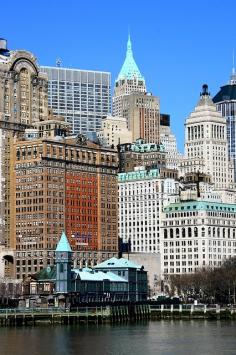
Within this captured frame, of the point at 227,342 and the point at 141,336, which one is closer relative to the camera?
the point at 227,342

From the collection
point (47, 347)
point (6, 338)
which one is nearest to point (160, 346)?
point (47, 347)

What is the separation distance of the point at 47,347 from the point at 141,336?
26.4 meters

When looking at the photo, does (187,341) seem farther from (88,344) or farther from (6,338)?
(6,338)

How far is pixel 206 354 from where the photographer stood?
526ft

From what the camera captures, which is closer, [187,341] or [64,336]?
[187,341]

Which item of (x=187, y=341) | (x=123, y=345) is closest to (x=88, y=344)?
(x=123, y=345)

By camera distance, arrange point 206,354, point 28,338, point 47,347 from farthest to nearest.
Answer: point 28,338, point 47,347, point 206,354

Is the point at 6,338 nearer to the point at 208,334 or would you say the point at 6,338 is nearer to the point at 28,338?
the point at 28,338

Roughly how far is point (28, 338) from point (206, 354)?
1694 inches

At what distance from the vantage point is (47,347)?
174m

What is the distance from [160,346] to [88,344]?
12051mm

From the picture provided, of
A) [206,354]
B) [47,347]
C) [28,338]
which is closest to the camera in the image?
[206,354]

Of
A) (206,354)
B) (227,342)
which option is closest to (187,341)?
(227,342)

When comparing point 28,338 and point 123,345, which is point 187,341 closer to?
point 123,345
